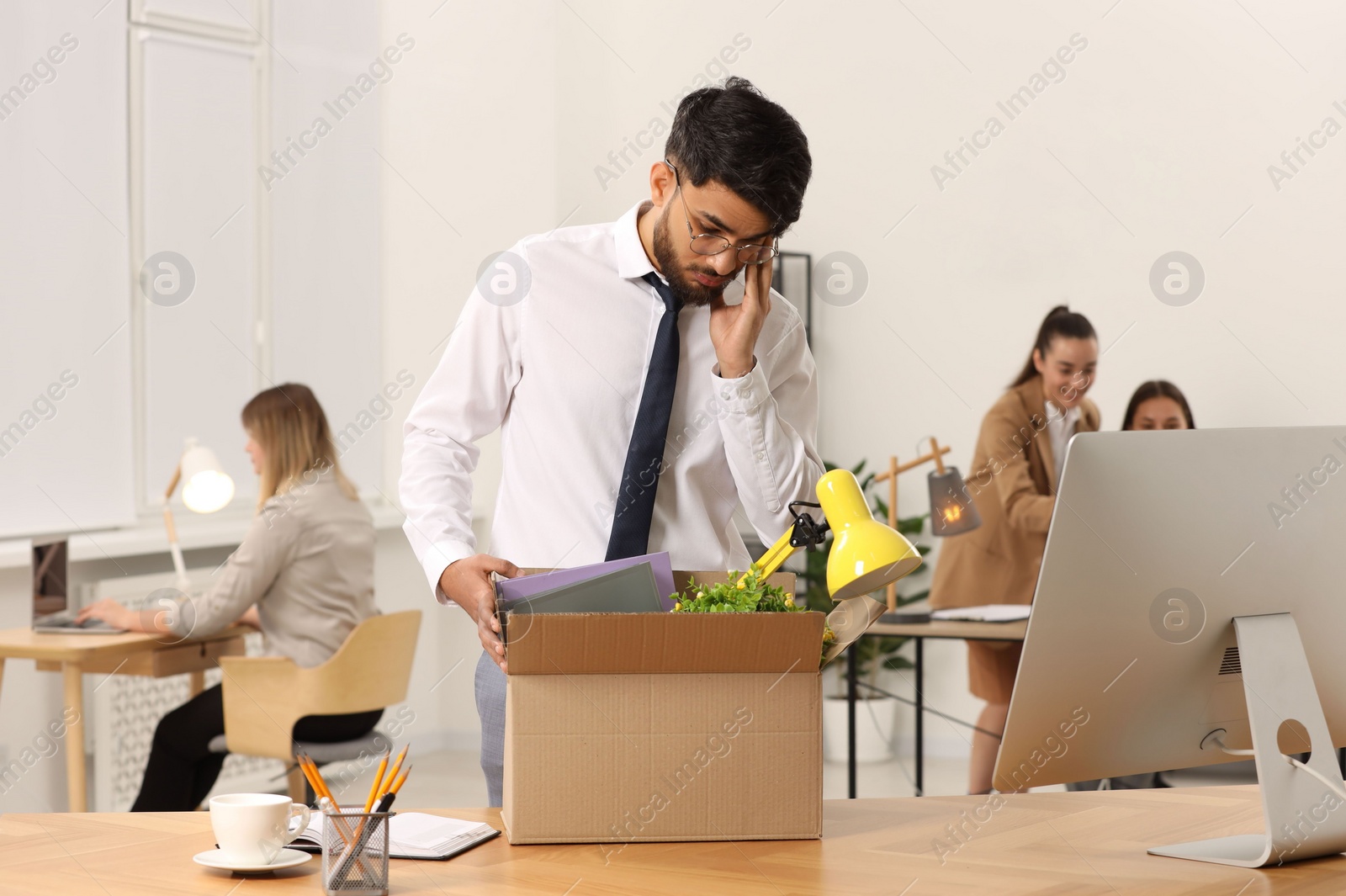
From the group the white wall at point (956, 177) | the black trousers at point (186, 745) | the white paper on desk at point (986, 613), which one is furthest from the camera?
the white wall at point (956, 177)

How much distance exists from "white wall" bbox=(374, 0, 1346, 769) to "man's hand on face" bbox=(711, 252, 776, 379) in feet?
12.2

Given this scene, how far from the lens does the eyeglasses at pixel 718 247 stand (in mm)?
1721

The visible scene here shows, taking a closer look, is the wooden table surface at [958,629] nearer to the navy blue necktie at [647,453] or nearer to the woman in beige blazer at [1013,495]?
the woman in beige blazer at [1013,495]

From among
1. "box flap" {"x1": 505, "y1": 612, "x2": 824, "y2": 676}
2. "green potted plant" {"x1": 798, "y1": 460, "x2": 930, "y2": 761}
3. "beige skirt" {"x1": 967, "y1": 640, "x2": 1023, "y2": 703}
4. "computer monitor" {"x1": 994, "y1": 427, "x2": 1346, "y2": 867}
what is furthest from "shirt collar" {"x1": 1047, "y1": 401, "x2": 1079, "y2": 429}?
"box flap" {"x1": 505, "y1": 612, "x2": 824, "y2": 676}

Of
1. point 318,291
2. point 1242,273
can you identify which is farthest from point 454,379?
point 1242,273

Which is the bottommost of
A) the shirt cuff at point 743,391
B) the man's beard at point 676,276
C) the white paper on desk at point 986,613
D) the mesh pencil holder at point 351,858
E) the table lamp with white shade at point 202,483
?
the white paper on desk at point 986,613

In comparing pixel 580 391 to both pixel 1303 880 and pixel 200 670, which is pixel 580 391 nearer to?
pixel 1303 880

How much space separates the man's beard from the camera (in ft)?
5.87

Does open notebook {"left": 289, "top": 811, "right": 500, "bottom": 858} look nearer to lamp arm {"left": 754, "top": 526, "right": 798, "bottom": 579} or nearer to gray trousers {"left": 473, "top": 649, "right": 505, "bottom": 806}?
gray trousers {"left": 473, "top": 649, "right": 505, "bottom": 806}

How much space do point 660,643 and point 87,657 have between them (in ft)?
8.12

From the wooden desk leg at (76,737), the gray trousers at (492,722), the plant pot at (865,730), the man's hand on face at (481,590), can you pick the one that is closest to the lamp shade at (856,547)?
the man's hand on face at (481,590)

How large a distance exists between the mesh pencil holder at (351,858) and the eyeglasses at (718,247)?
0.88 m

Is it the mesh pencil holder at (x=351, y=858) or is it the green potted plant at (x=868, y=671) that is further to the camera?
the green potted plant at (x=868, y=671)

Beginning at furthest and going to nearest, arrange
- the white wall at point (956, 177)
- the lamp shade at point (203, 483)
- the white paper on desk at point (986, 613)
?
the white wall at point (956, 177)
the lamp shade at point (203, 483)
the white paper on desk at point (986, 613)
